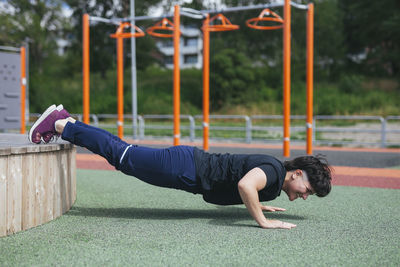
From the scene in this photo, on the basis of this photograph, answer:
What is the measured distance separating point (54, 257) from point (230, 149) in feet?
33.5

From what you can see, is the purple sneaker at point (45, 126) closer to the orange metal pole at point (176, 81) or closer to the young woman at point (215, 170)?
the young woman at point (215, 170)

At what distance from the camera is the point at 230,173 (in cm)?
418

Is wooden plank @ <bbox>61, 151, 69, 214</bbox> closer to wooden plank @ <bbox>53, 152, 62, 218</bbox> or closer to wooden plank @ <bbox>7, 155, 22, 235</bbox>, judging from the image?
wooden plank @ <bbox>53, 152, 62, 218</bbox>

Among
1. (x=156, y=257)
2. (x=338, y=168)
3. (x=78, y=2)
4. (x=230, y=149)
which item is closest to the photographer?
(x=156, y=257)

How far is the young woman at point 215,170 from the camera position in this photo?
13.3ft

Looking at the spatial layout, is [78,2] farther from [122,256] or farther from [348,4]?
[122,256]

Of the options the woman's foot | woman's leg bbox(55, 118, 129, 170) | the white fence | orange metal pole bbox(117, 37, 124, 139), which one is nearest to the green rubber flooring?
woman's leg bbox(55, 118, 129, 170)

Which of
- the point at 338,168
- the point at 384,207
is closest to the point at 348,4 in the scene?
the point at 338,168

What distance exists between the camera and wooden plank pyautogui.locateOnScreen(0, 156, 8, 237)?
3.80 metres

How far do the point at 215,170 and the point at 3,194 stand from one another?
5.64 feet

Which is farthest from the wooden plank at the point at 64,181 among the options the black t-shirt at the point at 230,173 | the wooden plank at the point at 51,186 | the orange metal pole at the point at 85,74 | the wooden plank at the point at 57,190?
the orange metal pole at the point at 85,74

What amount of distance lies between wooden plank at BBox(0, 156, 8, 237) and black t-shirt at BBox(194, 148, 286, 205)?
155 centimetres

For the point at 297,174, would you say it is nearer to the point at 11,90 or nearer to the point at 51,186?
the point at 51,186

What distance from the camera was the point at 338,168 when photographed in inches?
366
